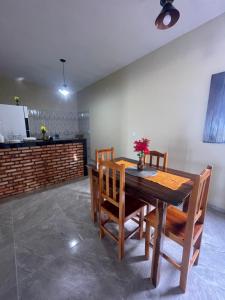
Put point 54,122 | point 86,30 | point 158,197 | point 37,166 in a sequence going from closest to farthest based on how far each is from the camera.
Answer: point 158,197 < point 86,30 < point 37,166 < point 54,122

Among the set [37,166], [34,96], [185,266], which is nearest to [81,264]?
[185,266]

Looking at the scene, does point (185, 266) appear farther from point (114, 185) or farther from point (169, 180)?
point (114, 185)

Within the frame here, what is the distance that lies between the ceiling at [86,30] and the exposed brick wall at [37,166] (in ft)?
6.75

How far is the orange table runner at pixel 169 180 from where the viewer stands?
1.40 m

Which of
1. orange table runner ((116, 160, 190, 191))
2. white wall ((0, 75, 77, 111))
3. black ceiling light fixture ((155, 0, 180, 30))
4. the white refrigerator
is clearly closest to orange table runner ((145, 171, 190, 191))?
orange table runner ((116, 160, 190, 191))

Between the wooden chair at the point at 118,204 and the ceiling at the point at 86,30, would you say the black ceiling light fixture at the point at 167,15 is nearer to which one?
the ceiling at the point at 86,30

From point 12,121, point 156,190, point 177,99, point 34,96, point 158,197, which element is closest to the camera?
point 158,197

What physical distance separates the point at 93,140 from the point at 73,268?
13.2 ft

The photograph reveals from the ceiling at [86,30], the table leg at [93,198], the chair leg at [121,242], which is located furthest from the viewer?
the table leg at [93,198]

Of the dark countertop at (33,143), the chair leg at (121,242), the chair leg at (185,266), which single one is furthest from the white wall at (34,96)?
the chair leg at (185,266)

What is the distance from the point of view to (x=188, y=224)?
107 centimetres

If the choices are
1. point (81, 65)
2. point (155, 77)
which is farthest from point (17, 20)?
point (155, 77)

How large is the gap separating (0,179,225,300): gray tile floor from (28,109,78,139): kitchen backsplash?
3.52 metres

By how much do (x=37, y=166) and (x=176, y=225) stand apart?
9.22 ft
